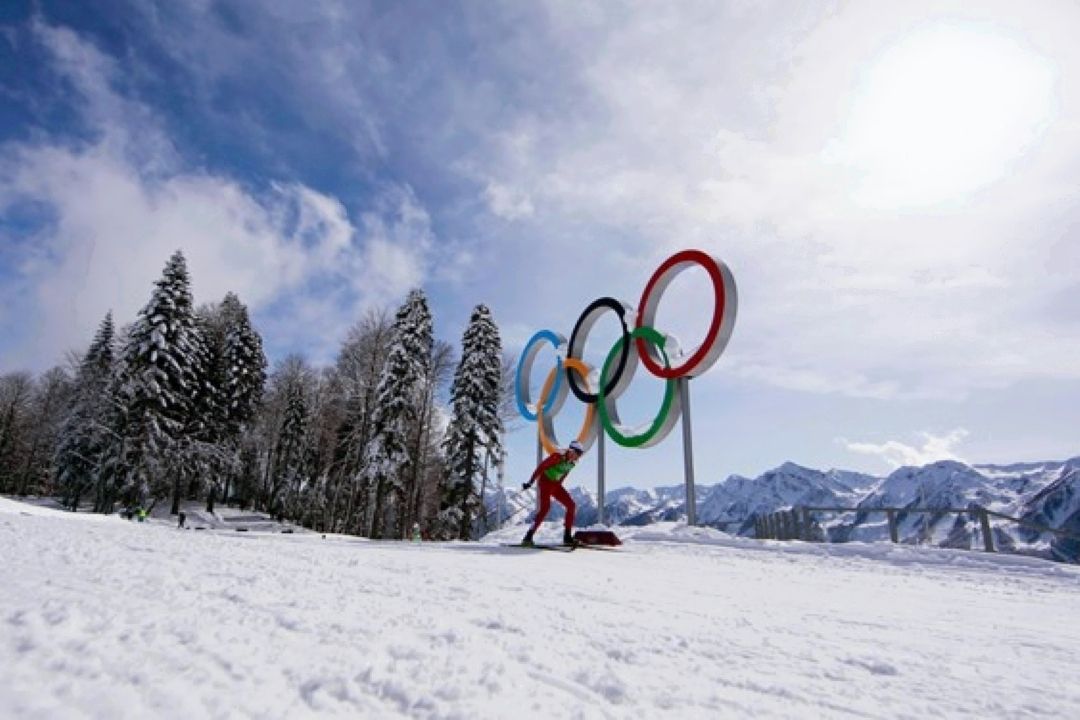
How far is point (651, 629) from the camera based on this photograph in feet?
13.1

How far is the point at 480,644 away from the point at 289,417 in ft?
147

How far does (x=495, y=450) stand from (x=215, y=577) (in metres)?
28.1

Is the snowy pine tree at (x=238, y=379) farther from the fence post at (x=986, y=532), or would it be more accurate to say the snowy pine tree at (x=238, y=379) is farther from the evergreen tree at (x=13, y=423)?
the fence post at (x=986, y=532)

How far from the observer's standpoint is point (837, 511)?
15906 mm

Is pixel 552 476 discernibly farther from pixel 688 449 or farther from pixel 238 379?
pixel 238 379

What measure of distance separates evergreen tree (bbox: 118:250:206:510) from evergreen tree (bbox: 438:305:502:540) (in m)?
15.4

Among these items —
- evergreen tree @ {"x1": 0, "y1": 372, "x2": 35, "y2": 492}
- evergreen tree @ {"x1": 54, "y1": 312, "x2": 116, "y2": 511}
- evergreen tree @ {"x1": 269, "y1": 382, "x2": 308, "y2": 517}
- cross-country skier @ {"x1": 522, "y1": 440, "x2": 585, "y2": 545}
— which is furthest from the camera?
evergreen tree @ {"x1": 0, "y1": 372, "x2": 35, "y2": 492}

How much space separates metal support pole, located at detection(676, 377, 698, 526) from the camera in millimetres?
15688

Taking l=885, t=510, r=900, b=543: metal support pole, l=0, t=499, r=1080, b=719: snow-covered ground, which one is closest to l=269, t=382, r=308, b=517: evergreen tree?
l=885, t=510, r=900, b=543: metal support pole

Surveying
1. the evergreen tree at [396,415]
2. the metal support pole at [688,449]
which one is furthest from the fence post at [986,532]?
the evergreen tree at [396,415]

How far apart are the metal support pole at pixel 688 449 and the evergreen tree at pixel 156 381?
27834 mm

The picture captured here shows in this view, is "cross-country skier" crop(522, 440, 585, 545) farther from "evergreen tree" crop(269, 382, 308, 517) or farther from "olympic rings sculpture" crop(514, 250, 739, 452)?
"evergreen tree" crop(269, 382, 308, 517)

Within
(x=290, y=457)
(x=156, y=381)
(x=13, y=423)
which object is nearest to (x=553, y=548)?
(x=156, y=381)

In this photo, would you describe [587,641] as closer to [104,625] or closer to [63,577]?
[104,625]
